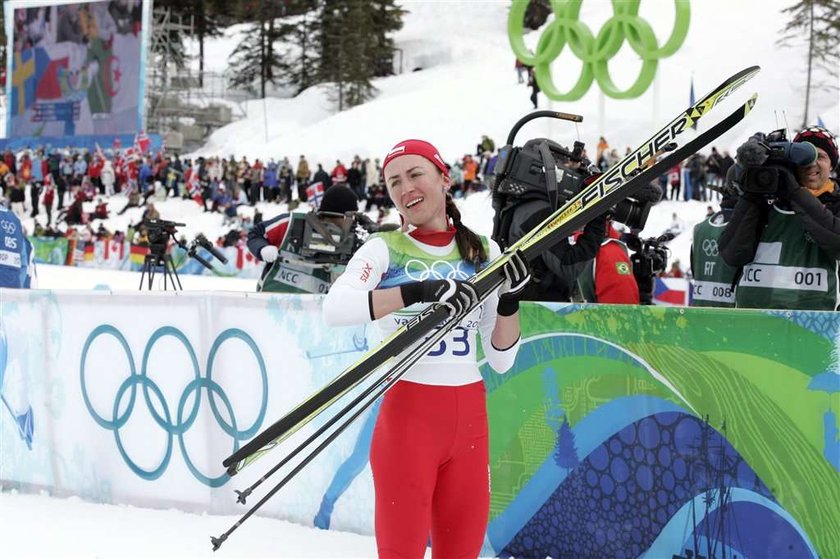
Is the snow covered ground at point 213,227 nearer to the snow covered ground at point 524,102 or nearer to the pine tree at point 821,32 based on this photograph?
the snow covered ground at point 524,102

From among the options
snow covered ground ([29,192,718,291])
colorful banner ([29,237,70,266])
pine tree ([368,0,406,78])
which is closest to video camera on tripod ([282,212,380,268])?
snow covered ground ([29,192,718,291])

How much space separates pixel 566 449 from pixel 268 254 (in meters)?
4.15

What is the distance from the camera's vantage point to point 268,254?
7766 mm

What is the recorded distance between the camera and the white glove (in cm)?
776

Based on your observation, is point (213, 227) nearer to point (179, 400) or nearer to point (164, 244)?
point (164, 244)

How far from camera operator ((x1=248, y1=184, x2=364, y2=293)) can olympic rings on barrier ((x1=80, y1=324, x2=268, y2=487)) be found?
91.8 inches

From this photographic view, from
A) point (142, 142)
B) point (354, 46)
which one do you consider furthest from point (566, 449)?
point (354, 46)

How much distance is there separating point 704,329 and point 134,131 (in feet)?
120

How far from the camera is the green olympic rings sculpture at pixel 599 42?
28656mm

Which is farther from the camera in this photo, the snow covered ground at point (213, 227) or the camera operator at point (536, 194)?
the snow covered ground at point (213, 227)

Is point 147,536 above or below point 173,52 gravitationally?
below

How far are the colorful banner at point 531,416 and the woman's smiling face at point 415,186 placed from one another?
4.27 ft

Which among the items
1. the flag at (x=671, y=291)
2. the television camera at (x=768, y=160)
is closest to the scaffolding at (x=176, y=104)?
the flag at (x=671, y=291)

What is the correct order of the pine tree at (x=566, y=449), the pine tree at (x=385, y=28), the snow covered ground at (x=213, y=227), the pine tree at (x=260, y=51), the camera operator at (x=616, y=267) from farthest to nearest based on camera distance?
Answer: the pine tree at (x=260, y=51)
the pine tree at (x=385, y=28)
the snow covered ground at (x=213, y=227)
the camera operator at (x=616, y=267)
the pine tree at (x=566, y=449)
